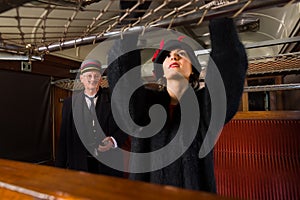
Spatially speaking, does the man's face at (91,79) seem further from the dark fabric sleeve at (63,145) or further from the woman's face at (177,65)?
the woman's face at (177,65)

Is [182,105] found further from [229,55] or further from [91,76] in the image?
[91,76]

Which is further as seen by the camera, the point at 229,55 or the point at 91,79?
the point at 91,79

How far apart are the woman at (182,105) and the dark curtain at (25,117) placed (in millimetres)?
1190

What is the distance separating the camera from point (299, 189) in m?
1.01

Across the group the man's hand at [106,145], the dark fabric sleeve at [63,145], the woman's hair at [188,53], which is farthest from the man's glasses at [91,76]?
the woman's hair at [188,53]

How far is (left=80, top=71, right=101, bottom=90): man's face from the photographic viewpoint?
1.26m

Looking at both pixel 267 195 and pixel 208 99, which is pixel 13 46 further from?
pixel 267 195

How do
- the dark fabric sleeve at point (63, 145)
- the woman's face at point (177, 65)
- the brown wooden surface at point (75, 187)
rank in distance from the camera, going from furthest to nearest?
the dark fabric sleeve at point (63, 145), the woman's face at point (177, 65), the brown wooden surface at point (75, 187)

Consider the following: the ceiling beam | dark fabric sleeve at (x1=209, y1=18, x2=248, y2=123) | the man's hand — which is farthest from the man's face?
dark fabric sleeve at (x1=209, y1=18, x2=248, y2=123)

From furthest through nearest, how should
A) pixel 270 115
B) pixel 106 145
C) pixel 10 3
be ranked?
pixel 106 145 → pixel 270 115 → pixel 10 3

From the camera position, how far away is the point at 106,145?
1.22 meters

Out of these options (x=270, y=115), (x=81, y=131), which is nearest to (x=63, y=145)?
(x=81, y=131)

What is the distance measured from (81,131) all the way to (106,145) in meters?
0.18

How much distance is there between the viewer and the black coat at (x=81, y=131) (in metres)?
1.27
